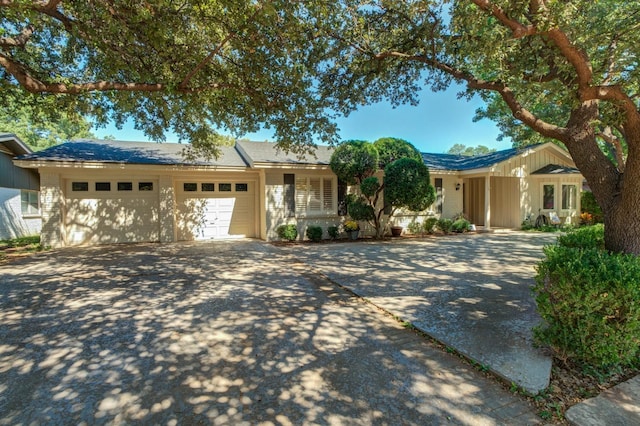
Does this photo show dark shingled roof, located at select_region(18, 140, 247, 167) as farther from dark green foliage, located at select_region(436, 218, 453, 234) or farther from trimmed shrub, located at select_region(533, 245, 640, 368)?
trimmed shrub, located at select_region(533, 245, 640, 368)

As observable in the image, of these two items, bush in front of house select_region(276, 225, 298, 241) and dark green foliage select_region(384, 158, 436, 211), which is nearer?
dark green foliage select_region(384, 158, 436, 211)

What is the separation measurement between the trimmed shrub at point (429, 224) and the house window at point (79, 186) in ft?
42.1

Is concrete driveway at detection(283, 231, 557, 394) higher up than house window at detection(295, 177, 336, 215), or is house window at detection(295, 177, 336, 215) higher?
house window at detection(295, 177, 336, 215)

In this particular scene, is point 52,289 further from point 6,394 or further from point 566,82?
point 566,82

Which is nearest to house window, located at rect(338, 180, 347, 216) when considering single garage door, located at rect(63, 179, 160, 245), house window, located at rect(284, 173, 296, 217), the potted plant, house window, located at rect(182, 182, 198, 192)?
the potted plant

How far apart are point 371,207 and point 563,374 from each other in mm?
8945

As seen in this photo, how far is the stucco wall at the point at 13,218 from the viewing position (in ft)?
43.8

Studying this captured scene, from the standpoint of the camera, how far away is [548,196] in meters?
14.7

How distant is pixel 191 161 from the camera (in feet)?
36.4

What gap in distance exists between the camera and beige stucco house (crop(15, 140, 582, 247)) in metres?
10.1

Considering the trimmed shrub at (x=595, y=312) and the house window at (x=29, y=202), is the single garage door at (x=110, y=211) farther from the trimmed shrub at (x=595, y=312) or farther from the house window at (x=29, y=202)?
the trimmed shrub at (x=595, y=312)

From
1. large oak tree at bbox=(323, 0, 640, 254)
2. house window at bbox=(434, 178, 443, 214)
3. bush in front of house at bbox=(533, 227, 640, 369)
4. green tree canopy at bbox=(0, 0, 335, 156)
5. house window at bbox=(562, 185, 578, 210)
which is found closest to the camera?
bush in front of house at bbox=(533, 227, 640, 369)

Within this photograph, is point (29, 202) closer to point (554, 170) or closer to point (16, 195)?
point (16, 195)

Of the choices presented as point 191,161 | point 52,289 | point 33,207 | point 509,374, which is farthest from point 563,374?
point 33,207
